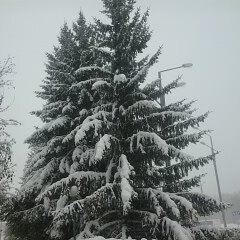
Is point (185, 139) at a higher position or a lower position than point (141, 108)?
lower

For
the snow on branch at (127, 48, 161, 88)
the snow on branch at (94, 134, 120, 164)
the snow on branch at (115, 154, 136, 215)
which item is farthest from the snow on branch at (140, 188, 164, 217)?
the snow on branch at (127, 48, 161, 88)

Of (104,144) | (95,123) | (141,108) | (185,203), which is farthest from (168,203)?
(95,123)

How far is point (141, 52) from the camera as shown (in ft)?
44.6

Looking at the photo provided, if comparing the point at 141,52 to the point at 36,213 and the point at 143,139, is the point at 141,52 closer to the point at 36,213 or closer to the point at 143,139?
the point at 143,139

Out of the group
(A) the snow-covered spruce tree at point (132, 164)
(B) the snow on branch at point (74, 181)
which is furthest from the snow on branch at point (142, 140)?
(B) the snow on branch at point (74, 181)

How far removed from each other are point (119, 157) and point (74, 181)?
164 cm

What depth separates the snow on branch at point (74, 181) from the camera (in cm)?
1078

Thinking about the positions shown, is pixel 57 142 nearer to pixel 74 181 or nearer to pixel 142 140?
pixel 74 181

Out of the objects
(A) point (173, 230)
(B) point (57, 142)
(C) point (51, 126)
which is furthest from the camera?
(B) point (57, 142)

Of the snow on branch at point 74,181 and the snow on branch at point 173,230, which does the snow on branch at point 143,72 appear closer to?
the snow on branch at point 74,181

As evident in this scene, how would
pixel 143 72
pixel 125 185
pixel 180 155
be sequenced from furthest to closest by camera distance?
pixel 143 72, pixel 180 155, pixel 125 185

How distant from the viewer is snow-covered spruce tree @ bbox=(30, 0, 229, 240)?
10.2 meters

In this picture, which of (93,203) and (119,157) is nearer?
(93,203)

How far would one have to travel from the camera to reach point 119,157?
37.2 ft
